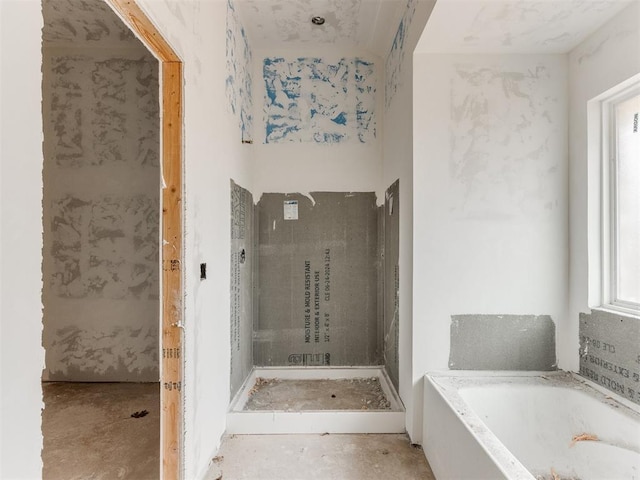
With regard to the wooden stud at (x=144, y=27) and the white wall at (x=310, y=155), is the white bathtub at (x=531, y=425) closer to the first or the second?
the white wall at (x=310, y=155)

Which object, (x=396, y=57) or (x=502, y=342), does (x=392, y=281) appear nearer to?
(x=502, y=342)

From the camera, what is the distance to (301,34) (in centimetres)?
282

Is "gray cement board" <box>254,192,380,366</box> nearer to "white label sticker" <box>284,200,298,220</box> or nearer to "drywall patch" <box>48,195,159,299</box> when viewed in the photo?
"white label sticker" <box>284,200,298,220</box>

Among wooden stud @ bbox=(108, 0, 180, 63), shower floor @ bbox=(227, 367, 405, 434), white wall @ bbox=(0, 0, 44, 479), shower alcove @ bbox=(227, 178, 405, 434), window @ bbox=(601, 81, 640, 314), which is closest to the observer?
white wall @ bbox=(0, 0, 44, 479)

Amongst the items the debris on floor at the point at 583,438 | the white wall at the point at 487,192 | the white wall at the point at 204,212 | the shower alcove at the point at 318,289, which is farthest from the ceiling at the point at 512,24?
the debris on floor at the point at 583,438

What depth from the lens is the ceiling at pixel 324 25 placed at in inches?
95.8

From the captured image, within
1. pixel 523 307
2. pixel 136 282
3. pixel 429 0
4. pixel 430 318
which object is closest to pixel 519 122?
pixel 429 0

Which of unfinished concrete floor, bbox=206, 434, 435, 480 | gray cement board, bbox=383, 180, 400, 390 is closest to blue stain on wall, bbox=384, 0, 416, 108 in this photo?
gray cement board, bbox=383, 180, 400, 390

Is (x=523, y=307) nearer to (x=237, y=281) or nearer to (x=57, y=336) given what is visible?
(x=237, y=281)

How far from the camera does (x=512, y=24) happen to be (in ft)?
6.00

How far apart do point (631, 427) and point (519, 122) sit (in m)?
1.63

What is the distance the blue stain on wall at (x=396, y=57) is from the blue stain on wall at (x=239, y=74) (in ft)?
3.72

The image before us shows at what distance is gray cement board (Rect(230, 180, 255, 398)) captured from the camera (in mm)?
2416

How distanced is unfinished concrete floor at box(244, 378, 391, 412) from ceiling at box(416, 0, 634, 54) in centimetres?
231
